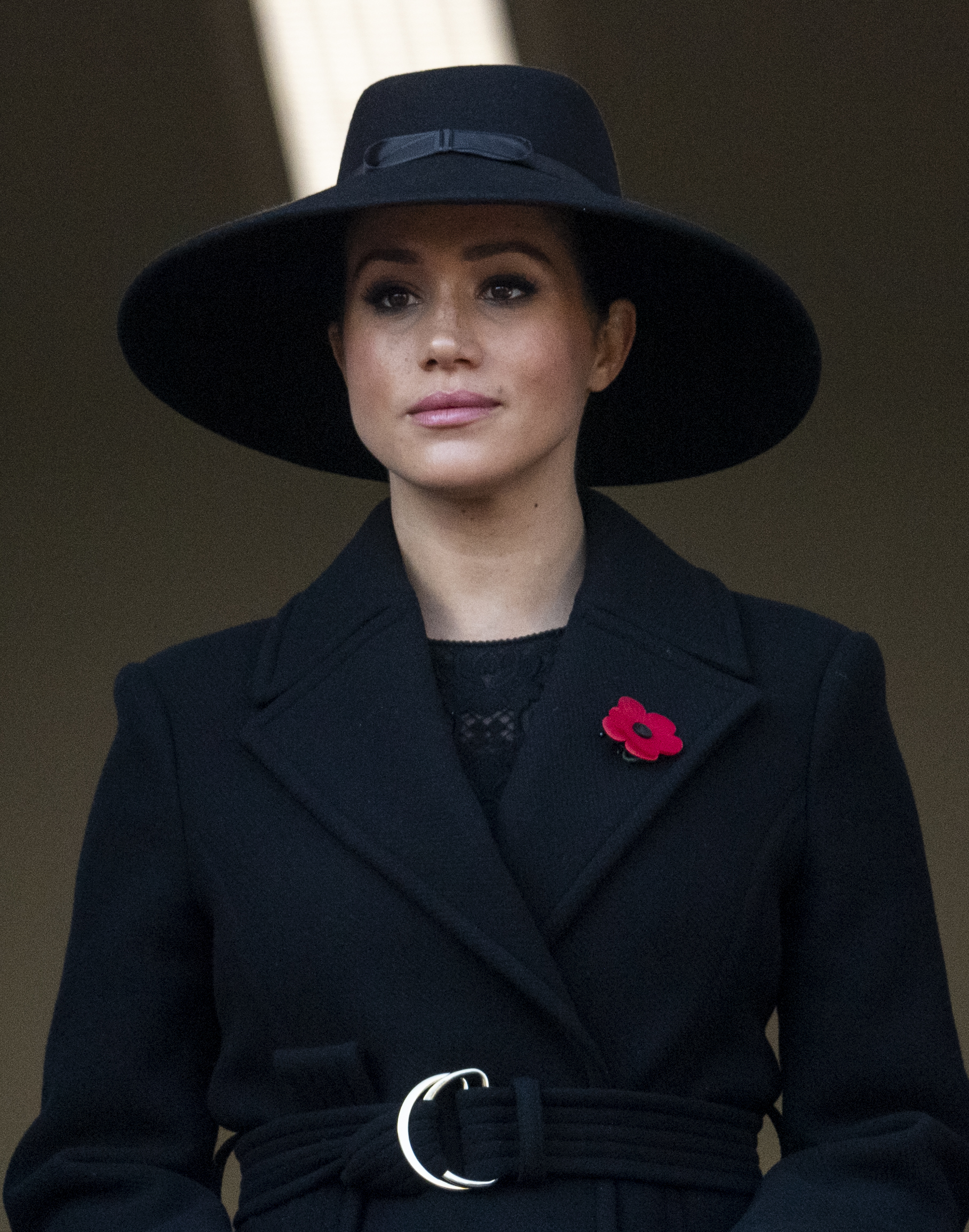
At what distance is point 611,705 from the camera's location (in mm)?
1988

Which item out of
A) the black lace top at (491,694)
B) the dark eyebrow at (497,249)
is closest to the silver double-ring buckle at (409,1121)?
the black lace top at (491,694)

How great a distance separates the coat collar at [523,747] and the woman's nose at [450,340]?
0.79 ft

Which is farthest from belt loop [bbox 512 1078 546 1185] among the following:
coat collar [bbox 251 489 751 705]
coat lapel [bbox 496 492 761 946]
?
coat collar [bbox 251 489 751 705]

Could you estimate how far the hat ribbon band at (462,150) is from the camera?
1.99 metres

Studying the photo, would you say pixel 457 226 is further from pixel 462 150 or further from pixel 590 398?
pixel 590 398

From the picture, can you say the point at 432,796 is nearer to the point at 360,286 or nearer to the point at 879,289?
the point at 360,286

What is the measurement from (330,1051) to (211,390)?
80 cm

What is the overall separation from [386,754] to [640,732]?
0.24 metres

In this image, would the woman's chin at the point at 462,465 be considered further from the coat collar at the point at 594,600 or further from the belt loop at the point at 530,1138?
the belt loop at the point at 530,1138

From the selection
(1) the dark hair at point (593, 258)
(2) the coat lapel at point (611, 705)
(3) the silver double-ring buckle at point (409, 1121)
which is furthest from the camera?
(1) the dark hair at point (593, 258)

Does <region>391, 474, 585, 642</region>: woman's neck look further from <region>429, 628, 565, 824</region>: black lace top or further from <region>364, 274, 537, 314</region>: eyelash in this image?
<region>364, 274, 537, 314</region>: eyelash

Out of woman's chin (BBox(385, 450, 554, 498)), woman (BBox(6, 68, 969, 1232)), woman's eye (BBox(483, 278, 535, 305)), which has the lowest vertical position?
woman (BBox(6, 68, 969, 1232))

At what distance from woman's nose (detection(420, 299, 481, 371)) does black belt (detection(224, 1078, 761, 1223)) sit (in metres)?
0.67

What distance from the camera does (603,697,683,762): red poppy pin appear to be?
193 cm
